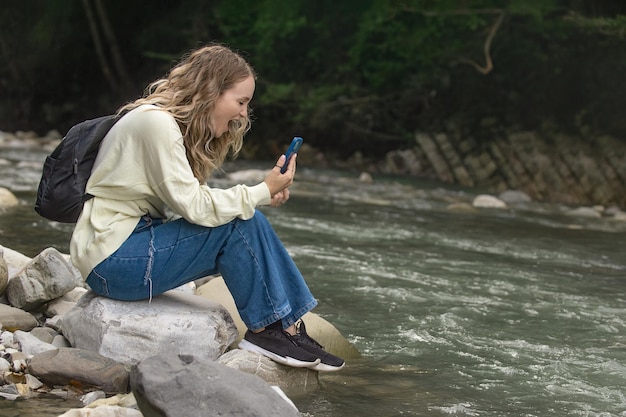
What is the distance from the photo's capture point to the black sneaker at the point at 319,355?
3926mm

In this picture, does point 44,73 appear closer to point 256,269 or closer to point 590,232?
point 590,232

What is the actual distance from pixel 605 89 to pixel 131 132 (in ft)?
49.1

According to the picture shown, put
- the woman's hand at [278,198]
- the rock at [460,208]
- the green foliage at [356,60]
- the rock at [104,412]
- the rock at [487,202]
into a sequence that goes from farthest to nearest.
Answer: the green foliage at [356,60] < the rock at [487,202] < the rock at [460,208] < the woman's hand at [278,198] < the rock at [104,412]

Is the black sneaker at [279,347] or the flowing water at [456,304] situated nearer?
the black sneaker at [279,347]

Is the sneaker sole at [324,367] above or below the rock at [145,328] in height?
below

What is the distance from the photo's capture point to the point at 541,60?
1753 centimetres

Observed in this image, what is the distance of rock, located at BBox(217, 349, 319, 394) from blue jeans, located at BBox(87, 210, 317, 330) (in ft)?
0.44

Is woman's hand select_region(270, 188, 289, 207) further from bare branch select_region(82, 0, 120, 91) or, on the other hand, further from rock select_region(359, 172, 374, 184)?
bare branch select_region(82, 0, 120, 91)

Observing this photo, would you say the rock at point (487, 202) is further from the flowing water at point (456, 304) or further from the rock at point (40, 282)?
the rock at point (40, 282)

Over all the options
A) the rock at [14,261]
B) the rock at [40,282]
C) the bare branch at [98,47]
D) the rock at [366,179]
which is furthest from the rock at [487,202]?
the bare branch at [98,47]

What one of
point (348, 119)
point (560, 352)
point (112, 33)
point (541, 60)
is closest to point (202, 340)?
point (560, 352)

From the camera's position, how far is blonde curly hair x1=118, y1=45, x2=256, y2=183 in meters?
3.84

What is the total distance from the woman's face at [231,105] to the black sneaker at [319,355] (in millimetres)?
906

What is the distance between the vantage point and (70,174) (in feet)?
12.6
